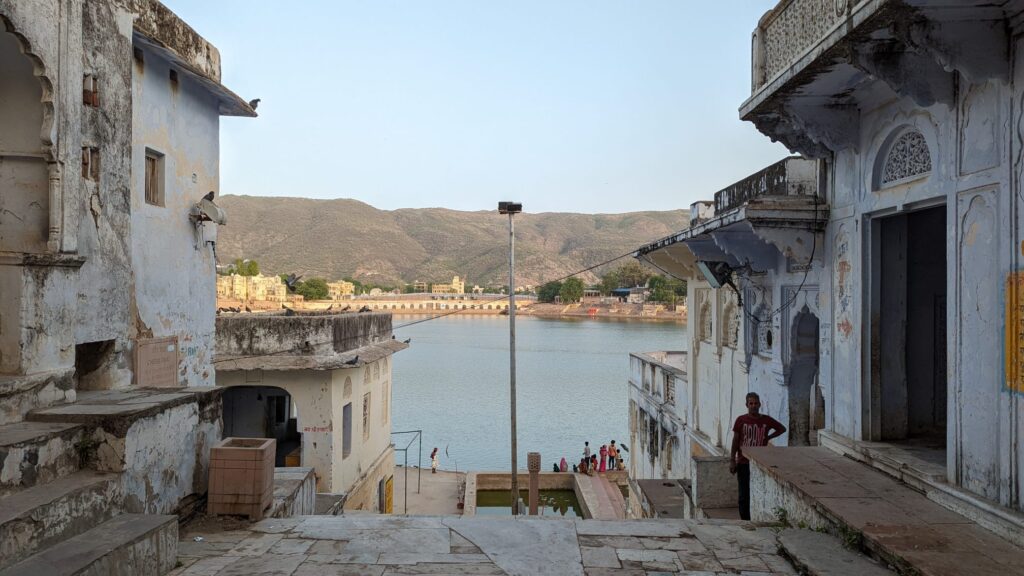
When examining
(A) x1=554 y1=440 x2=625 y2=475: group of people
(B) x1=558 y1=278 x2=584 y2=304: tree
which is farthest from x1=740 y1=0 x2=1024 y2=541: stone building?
(B) x1=558 y1=278 x2=584 y2=304: tree

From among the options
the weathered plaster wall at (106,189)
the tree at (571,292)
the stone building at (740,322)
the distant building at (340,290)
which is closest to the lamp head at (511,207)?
the stone building at (740,322)

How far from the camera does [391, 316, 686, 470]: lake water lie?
29.0m

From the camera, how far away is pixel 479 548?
16.4ft

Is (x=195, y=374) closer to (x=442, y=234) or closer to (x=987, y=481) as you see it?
(x=987, y=481)

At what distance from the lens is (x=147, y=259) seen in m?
8.36

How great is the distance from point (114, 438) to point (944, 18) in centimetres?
610

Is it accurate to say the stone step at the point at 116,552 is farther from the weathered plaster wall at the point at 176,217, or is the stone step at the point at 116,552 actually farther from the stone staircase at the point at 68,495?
the weathered plaster wall at the point at 176,217

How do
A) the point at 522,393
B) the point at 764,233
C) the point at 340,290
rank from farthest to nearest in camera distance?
the point at 340,290
the point at 522,393
the point at 764,233

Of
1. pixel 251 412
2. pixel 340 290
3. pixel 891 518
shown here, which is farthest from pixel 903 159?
pixel 340 290

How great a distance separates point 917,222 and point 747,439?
2779mm

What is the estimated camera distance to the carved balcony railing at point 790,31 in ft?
18.1

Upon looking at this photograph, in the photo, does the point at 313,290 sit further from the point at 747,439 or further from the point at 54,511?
the point at 54,511

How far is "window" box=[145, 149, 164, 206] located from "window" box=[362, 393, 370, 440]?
7485 mm

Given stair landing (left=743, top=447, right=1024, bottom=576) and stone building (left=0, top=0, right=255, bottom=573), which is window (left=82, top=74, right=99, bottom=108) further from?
stair landing (left=743, top=447, right=1024, bottom=576)
